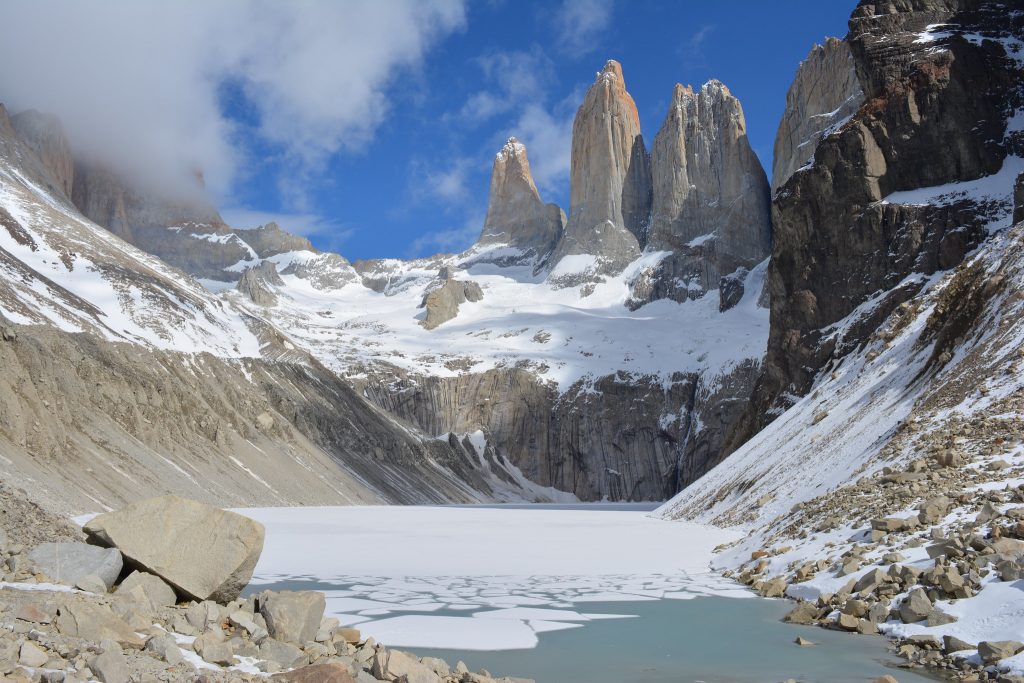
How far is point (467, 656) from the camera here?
1182cm

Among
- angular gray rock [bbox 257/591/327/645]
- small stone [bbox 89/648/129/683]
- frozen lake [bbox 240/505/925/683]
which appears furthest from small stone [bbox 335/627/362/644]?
small stone [bbox 89/648/129/683]

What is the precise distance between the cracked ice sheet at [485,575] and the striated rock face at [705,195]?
13229cm

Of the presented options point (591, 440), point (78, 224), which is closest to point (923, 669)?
point (78, 224)

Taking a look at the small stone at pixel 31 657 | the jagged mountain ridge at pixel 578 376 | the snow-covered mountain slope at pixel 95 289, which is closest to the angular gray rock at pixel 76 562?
the small stone at pixel 31 657

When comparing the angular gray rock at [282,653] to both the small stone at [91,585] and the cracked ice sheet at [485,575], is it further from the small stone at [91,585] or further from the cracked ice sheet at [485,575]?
the cracked ice sheet at [485,575]

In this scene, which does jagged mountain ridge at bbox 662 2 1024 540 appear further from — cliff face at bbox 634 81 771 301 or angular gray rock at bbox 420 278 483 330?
angular gray rock at bbox 420 278 483 330

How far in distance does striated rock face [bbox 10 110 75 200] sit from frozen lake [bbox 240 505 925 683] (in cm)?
14301

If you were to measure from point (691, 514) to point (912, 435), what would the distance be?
18.9 metres

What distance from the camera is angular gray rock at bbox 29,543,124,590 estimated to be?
33.7 feet

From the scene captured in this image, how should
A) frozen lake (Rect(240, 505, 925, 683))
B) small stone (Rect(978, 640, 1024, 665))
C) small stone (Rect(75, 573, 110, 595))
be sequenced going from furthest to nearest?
frozen lake (Rect(240, 505, 925, 683))
small stone (Rect(978, 640, 1024, 665))
small stone (Rect(75, 573, 110, 595))

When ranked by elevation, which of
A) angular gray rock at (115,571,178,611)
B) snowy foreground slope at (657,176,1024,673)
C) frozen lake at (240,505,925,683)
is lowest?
frozen lake at (240,505,925,683)

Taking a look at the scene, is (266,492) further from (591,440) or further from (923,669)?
(591,440)

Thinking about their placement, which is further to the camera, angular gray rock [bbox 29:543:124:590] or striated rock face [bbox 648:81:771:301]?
striated rock face [bbox 648:81:771:301]

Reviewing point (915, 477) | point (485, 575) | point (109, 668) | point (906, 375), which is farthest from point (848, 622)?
point (906, 375)
